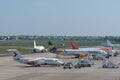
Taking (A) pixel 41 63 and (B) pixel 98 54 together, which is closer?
(A) pixel 41 63

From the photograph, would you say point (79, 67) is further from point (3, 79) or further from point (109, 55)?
point (109, 55)

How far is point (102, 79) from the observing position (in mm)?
68688

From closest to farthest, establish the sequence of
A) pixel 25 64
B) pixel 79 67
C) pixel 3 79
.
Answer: pixel 3 79 < pixel 79 67 < pixel 25 64

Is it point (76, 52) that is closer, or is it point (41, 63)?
point (41, 63)

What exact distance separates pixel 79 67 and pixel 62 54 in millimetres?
48794

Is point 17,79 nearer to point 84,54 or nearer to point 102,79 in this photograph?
point 102,79

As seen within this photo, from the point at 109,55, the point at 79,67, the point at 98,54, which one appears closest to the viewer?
the point at 79,67

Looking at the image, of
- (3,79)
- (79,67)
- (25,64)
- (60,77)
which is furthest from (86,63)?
(3,79)

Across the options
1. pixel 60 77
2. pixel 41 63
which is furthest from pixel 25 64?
pixel 60 77

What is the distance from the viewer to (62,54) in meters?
143

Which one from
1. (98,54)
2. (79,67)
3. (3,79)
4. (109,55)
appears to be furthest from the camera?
(109,55)

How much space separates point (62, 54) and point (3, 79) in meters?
75.0

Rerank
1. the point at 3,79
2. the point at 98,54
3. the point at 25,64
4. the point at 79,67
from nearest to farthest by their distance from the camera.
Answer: the point at 3,79 < the point at 79,67 < the point at 25,64 < the point at 98,54

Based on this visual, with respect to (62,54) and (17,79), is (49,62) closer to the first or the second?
(17,79)
